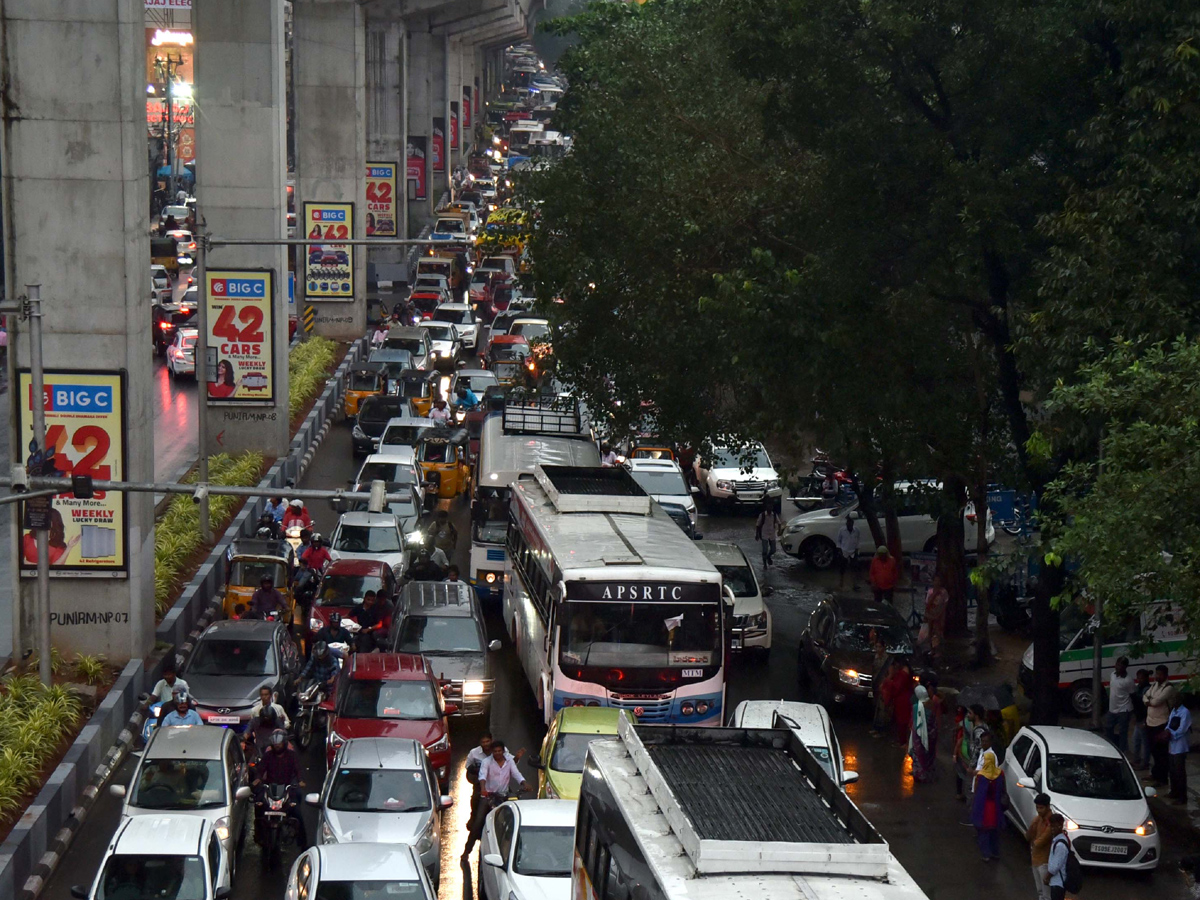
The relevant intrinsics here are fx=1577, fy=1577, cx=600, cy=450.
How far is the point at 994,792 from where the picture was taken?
58.0ft

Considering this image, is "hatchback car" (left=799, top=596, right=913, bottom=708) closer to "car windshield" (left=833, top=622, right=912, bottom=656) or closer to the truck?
"car windshield" (left=833, top=622, right=912, bottom=656)

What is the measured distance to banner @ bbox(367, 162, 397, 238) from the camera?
217 feet

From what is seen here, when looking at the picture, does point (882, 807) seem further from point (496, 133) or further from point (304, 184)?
point (496, 133)

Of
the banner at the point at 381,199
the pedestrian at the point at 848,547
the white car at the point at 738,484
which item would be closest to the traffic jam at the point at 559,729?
the pedestrian at the point at 848,547

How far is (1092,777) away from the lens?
59.9ft

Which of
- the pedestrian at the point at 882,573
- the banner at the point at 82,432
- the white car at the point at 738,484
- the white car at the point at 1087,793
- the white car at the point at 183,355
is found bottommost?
the white car at the point at 1087,793

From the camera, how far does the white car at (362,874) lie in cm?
1354

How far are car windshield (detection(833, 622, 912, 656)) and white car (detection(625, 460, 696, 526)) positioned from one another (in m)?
9.66

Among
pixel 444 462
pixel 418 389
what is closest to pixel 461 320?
pixel 418 389

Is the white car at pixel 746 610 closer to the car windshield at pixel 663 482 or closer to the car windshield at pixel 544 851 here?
the car windshield at pixel 663 482

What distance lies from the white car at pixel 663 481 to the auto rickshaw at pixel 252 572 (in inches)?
374

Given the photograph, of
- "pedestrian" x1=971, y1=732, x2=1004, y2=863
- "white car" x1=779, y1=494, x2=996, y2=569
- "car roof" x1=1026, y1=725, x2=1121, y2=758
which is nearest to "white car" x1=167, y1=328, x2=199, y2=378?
"white car" x1=779, y1=494, x2=996, y2=569

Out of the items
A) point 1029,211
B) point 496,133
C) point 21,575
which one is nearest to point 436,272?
point 21,575

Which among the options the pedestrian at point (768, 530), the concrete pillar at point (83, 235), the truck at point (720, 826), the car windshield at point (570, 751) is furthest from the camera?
the pedestrian at point (768, 530)
